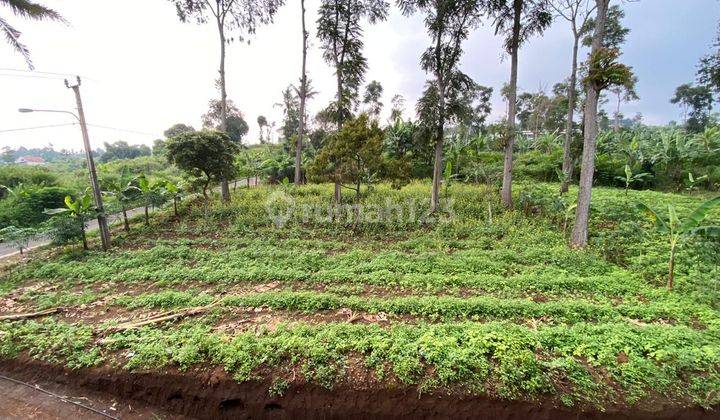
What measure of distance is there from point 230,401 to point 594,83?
9.94 metres

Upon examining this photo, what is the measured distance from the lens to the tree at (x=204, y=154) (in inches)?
444

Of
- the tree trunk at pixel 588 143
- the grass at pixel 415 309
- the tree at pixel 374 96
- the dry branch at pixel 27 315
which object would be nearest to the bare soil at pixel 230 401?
the grass at pixel 415 309

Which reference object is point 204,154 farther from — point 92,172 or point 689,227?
point 689,227

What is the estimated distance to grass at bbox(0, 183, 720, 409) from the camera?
12.7 ft

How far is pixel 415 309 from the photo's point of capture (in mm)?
5227

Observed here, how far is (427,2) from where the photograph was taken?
378 inches

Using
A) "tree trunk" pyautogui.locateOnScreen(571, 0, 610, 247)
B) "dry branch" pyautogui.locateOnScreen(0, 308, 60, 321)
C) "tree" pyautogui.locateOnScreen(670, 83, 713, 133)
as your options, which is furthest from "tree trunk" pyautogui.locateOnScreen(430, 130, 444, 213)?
"tree" pyautogui.locateOnScreen(670, 83, 713, 133)

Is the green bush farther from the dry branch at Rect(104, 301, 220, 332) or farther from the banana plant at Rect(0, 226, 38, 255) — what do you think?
the dry branch at Rect(104, 301, 220, 332)

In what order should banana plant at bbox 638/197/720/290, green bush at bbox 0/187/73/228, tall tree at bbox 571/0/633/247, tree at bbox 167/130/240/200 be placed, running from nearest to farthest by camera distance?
banana plant at bbox 638/197/720/290
tall tree at bbox 571/0/633/247
tree at bbox 167/130/240/200
green bush at bbox 0/187/73/228

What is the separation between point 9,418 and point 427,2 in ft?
43.8

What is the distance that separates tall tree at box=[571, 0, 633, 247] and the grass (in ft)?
2.22

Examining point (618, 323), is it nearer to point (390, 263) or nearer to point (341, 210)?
point (390, 263)

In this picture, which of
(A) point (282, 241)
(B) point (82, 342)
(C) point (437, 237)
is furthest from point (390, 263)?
(B) point (82, 342)

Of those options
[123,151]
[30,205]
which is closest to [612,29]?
[30,205]
